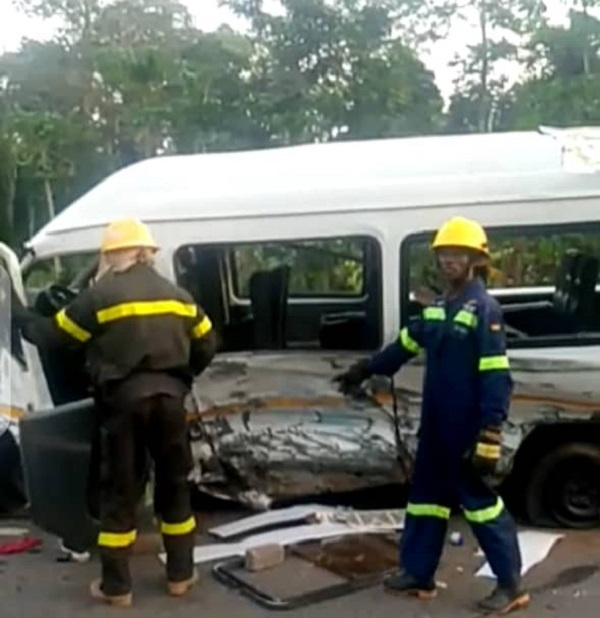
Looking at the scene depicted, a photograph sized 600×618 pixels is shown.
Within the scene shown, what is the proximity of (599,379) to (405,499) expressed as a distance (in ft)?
4.88

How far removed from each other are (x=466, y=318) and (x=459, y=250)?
297mm

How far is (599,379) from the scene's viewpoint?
6309 millimetres

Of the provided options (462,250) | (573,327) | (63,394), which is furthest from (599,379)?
(63,394)

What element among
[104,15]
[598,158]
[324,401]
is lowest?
[324,401]

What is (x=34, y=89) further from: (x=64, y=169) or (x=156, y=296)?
(x=156, y=296)

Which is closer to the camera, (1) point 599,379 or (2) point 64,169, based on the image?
(1) point 599,379

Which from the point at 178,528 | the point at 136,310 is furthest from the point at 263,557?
the point at 136,310

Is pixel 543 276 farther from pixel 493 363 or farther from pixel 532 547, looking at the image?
pixel 493 363

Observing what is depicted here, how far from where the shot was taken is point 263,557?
19.5 ft

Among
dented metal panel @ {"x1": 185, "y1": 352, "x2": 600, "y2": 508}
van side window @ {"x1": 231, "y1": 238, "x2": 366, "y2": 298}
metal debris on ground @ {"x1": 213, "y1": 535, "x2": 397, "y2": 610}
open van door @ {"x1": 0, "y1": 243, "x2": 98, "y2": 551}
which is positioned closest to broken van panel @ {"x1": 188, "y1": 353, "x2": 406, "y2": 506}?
dented metal panel @ {"x1": 185, "y1": 352, "x2": 600, "y2": 508}

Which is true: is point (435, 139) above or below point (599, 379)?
above

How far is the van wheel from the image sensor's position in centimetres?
648

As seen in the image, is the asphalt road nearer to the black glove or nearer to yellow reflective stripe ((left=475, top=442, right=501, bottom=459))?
yellow reflective stripe ((left=475, top=442, right=501, bottom=459))

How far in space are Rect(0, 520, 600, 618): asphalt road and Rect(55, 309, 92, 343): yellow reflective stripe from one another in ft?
4.17
